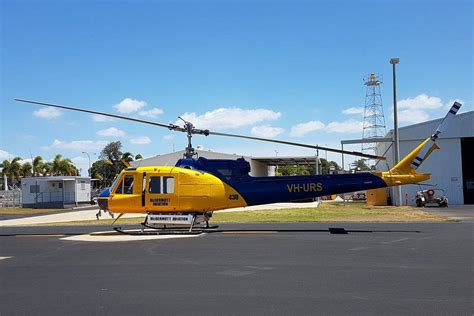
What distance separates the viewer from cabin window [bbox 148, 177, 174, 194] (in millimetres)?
16250

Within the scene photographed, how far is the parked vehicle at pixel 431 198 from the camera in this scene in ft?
115

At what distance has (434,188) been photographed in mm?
39094

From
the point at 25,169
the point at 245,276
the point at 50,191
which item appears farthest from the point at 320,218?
the point at 25,169

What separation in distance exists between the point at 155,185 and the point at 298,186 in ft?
18.2

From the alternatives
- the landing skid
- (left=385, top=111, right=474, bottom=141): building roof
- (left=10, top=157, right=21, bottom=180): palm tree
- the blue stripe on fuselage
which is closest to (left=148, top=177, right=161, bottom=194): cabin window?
the landing skid

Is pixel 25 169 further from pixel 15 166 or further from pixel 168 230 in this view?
pixel 168 230

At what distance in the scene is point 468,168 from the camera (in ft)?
154

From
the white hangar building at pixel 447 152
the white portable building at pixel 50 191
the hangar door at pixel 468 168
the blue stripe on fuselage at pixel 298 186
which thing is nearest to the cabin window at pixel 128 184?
the blue stripe on fuselage at pixel 298 186

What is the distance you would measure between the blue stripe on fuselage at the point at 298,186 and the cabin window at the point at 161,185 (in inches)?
87.2

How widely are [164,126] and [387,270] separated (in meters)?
9.35

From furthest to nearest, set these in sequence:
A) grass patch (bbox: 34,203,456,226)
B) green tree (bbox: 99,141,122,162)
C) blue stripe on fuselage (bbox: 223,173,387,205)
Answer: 1. green tree (bbox: 99,141,122,162)
2. grass patch (bbox: 34,203,456,226)
3. blue stripe on fuselage (bbox: 223,173,387,205)

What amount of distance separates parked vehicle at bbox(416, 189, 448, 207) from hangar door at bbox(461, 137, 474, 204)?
202 inches

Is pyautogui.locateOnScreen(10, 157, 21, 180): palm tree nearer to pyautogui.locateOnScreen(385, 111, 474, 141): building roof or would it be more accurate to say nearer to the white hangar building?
the white hangar building

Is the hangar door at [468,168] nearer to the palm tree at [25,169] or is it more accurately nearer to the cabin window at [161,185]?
the cabin window at [161,185]
